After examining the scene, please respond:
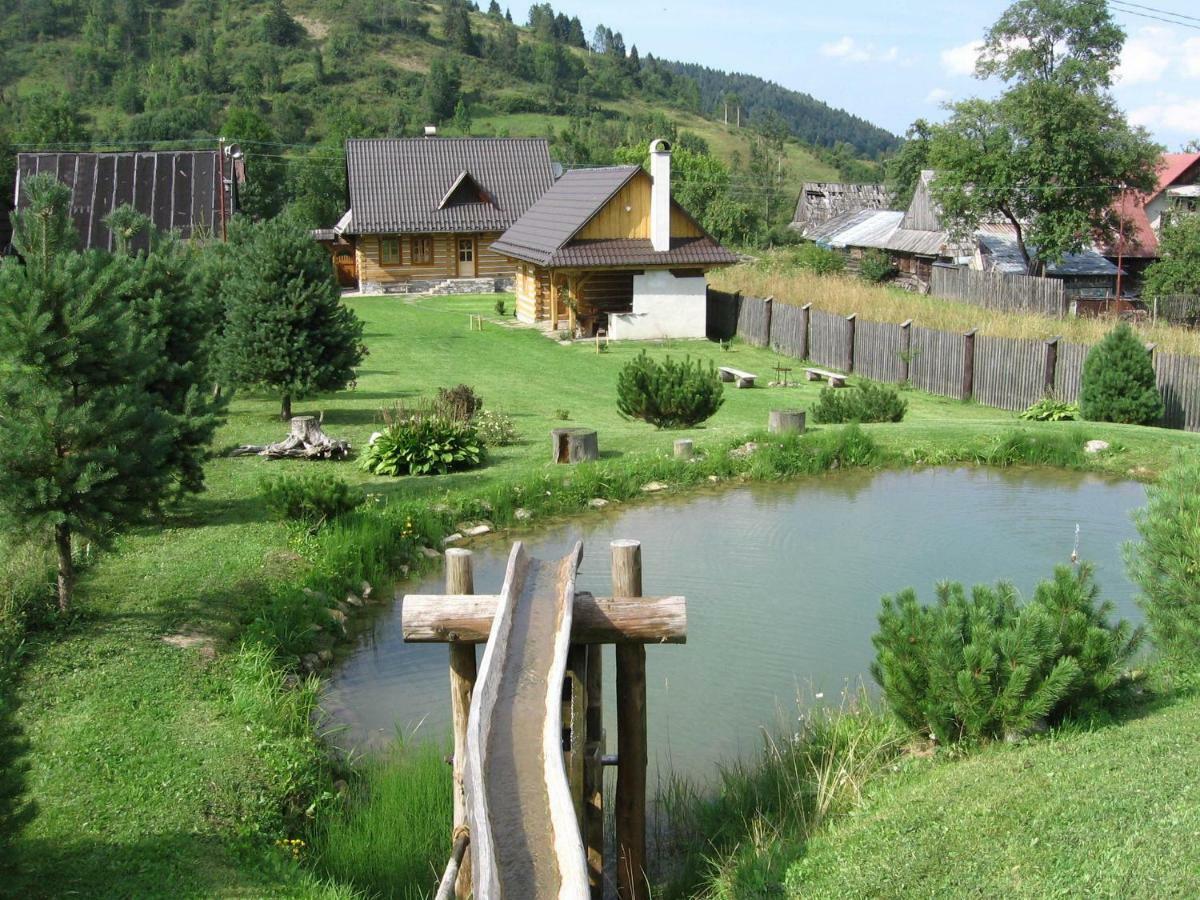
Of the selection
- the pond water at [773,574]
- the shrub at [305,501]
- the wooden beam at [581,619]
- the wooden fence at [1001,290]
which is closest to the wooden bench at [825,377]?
the pond water at [773,574]

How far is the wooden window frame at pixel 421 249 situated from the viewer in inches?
1793

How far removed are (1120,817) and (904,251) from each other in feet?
158

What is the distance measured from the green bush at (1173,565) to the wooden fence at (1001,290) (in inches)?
1048

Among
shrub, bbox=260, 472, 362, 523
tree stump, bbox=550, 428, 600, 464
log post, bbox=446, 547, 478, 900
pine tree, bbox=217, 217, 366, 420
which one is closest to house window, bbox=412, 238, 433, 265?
pine tree, bbox=217, 217, 366, 420

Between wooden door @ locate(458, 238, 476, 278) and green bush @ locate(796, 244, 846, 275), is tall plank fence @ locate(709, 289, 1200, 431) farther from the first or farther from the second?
wooden door @ locate(458, 238, 476, 278)

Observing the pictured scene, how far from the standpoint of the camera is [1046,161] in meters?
43.2

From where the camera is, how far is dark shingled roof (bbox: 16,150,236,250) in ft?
149

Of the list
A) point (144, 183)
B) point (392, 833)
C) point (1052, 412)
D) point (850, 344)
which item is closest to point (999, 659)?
point (392, 833)

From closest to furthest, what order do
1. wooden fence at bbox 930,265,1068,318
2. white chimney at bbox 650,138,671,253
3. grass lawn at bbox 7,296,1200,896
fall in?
grass lawn at bbox 7,296,1200,896, white chimney at bbox 650,138,671,253, wooden fence at bbox 930,265,1068,318

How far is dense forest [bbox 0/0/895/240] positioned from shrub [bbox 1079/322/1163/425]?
1454 inches

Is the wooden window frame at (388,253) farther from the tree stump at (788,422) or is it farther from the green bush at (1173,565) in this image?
the green bush at (1173,565)

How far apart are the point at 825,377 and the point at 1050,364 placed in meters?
4.93

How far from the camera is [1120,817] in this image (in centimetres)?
555

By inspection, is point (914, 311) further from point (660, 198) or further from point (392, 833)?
point (392, 833)
